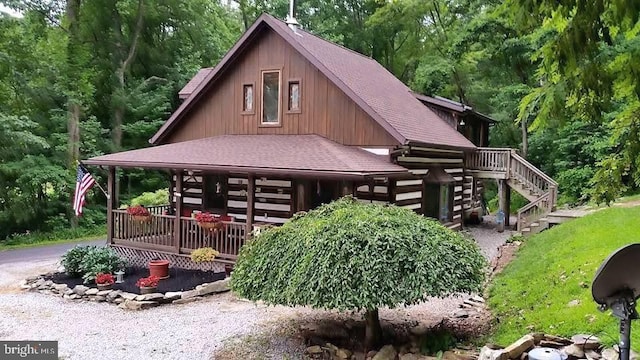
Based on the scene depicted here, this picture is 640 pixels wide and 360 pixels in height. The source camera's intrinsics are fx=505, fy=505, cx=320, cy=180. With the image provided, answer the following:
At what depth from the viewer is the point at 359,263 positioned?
6766 millimetres

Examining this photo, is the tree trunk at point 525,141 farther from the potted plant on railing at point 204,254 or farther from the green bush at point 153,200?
the potted plant on railing at point 204,254

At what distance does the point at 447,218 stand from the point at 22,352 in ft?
49.2

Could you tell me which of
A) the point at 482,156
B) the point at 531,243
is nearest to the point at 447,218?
the point at 482,156

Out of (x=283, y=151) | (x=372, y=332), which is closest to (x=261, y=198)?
(x=283, y=151)

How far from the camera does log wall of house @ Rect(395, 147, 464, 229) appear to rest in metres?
15.3

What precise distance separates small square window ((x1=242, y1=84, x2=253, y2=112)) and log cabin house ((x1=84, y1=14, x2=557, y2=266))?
0.03 m

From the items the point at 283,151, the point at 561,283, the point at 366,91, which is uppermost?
the point at 366,91

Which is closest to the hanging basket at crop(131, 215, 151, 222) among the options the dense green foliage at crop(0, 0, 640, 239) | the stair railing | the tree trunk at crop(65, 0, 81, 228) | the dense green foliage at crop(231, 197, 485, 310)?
the dense green foliage at crop(231, 197, 485, 310)

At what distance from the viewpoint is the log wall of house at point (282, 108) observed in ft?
48.4

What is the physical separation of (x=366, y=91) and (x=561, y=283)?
888cm

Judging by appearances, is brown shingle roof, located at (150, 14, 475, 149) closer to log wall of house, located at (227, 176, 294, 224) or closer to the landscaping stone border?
log wall of house, located at (227, 176, 294, 224)

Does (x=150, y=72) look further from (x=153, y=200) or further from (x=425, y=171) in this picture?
(x=425, y=171)

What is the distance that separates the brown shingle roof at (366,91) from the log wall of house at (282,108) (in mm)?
315

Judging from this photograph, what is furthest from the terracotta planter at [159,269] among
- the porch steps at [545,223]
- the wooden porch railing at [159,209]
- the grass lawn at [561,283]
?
the porch steps at [545,223]
